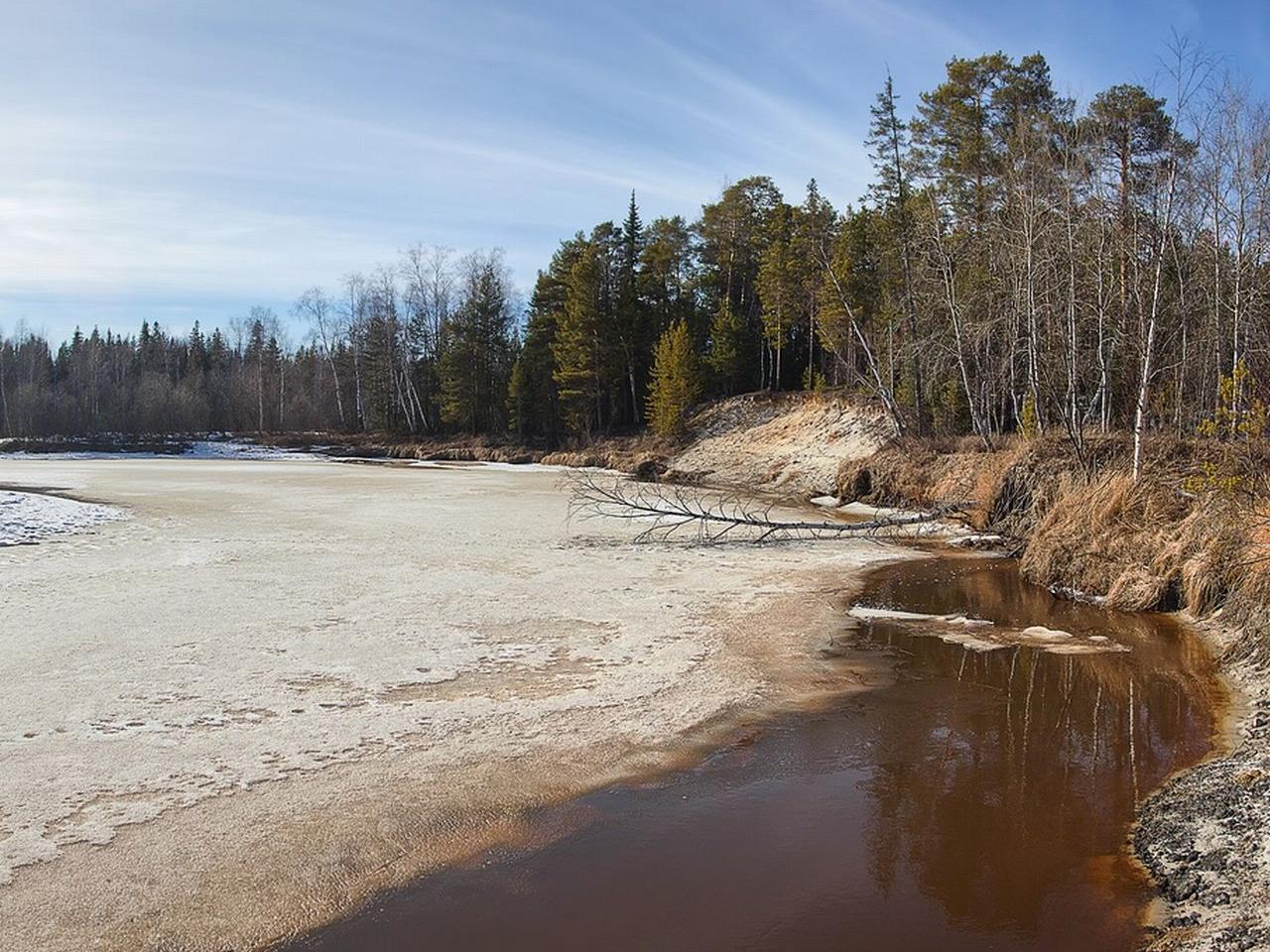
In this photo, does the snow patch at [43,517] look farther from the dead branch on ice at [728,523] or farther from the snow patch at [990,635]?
the snow patch at [990,635]

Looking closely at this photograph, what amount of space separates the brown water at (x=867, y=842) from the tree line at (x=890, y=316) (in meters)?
4.58

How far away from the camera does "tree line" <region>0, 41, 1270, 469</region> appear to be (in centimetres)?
1784

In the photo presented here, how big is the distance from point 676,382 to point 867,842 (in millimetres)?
37122

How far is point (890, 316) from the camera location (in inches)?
1313

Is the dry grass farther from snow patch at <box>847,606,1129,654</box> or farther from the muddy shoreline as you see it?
the muddy shoreline

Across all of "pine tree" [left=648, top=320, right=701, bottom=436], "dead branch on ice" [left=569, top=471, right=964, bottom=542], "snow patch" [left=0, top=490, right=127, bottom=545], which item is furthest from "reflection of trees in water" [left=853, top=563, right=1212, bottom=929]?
"pine tree" [left=648, top=320, right=701, bottom=436]

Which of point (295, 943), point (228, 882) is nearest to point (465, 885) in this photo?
point (295, 943)

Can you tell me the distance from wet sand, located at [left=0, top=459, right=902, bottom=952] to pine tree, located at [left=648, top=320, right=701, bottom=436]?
26.8 m

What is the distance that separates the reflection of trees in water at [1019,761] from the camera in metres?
4.93

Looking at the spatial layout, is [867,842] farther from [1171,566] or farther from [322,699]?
[1171,566]

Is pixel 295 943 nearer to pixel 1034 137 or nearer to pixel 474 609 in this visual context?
pixel 474 609

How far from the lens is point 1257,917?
4.05 metres

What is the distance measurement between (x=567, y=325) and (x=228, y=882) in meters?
44.3

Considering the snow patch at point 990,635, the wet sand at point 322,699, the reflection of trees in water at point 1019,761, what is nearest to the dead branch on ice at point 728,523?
the wet sand at point 322,699
